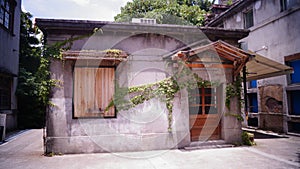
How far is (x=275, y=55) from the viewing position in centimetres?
1132

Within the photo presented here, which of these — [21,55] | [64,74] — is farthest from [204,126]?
[21,55]

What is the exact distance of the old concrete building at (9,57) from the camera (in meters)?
11.9

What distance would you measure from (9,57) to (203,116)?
1165cm

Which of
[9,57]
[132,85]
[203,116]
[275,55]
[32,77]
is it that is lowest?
[203,116]

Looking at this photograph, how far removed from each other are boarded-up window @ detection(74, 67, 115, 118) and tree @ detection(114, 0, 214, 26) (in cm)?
1239

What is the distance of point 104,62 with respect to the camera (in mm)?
7602

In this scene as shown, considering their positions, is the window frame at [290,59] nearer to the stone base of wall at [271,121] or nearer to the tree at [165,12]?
the stone base of wall at [271,121]

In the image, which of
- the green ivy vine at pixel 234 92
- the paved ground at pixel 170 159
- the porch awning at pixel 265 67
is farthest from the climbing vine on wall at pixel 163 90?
the porch awning at pixel 265 67

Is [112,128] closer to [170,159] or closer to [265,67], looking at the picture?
[170,159]

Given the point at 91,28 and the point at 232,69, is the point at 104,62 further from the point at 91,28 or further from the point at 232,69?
the point at 232,69

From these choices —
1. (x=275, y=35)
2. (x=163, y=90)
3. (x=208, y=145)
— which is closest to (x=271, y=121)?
(x=275, y=35)

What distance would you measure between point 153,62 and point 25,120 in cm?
1111

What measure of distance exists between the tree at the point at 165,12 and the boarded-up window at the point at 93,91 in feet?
40.7

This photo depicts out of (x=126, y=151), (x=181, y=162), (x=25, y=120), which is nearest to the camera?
(x=181, y=162)
